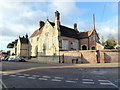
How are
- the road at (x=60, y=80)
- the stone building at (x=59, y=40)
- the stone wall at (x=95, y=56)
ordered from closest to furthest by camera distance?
1. the road at (x=60, y=80)
2. the stone wall at (x=95, y=56)
3. the stone building at (x=59, y=40)

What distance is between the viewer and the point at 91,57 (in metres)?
24.9

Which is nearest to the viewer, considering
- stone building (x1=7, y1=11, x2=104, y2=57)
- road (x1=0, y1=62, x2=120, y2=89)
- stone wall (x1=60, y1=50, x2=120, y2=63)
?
road (x1=0, y1=62, x2=120, y2=89)

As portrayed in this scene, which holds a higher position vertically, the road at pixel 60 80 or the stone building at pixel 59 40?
the stone building at pixel 59 40

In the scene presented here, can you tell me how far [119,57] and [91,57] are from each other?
5623 mm

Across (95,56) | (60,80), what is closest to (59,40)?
(95,56)

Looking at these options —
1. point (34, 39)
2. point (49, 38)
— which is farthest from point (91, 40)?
point (34, 39)

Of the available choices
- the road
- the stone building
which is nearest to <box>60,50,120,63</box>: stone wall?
the stone building

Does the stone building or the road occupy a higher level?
the stone building

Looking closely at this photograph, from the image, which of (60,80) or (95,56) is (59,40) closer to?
(95,56)

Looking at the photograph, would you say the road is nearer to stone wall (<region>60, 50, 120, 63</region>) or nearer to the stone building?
stone wall (<region>60, 50, 120, 63</region>)

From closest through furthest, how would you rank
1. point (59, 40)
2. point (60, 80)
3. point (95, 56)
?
point (60, 80) < point (95, 56) < point (59, 40)

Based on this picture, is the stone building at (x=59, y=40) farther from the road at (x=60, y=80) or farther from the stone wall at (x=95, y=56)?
the road at (x=60, y=80)

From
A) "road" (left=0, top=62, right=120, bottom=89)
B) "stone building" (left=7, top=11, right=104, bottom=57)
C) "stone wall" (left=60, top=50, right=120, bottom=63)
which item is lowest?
"road" (left=0, top=62, right=120, bottom=89)

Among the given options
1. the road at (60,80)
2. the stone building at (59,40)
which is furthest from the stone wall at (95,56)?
the road at (60,80)
